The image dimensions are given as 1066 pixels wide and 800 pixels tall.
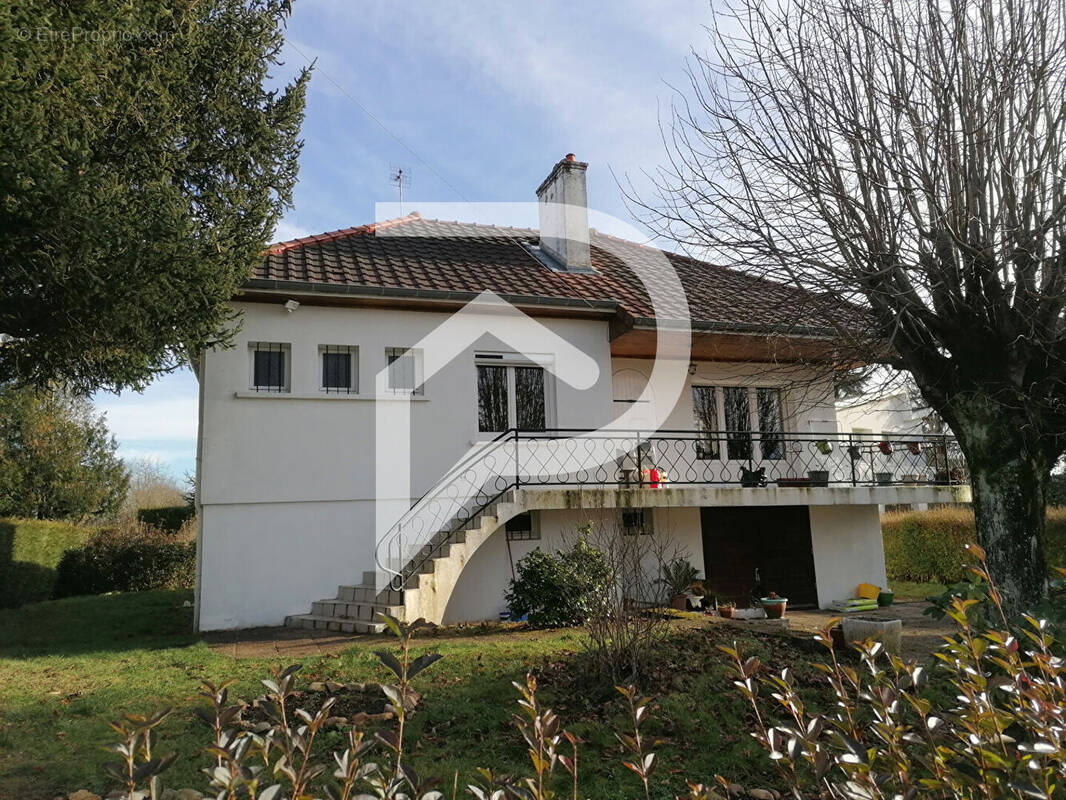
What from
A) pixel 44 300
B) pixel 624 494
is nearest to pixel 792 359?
pixel 624 494

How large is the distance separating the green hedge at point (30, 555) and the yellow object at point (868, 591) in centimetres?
1756

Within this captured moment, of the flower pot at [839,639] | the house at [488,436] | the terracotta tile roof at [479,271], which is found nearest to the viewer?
the flower pot at [839,639]

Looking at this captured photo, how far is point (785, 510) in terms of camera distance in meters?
15.7

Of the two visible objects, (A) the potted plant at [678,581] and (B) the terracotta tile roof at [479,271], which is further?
(A) the potted plant at [678,581]

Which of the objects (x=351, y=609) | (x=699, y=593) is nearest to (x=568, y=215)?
(x=699, y=593)

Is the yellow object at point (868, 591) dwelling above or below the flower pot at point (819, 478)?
below

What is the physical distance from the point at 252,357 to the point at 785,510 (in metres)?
10.6

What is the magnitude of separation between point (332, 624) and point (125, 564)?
11.8 meters

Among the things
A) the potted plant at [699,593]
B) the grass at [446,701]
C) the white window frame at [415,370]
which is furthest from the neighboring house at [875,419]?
the grass at [446,701]

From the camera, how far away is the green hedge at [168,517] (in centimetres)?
2339

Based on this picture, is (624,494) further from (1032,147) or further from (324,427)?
(1032,147)

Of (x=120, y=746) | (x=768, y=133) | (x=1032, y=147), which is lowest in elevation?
(x=120, y=746)

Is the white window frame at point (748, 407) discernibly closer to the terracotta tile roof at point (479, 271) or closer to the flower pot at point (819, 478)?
the flower pot at point (819, 478)

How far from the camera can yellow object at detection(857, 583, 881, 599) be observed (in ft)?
50.6
